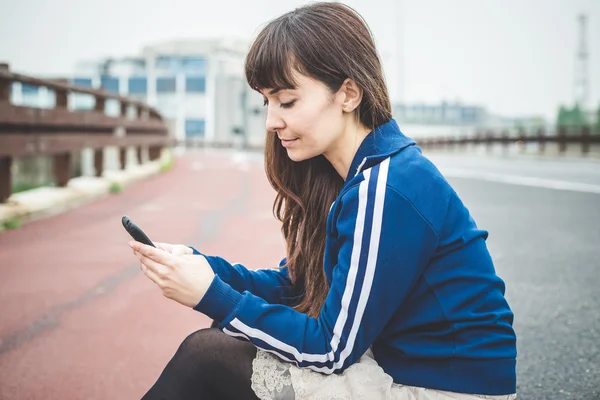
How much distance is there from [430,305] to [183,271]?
1.94 ft

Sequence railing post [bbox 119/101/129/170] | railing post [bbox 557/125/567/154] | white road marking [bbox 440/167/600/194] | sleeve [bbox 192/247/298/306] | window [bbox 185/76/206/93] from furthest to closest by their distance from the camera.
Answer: window [bbox 185/76/206/93] < railing post [bbox 557/125/567/154] < railing post [bbox 119/101/129/170] < white road marking [bbox 440/167/600/194] < sleeve [bbox 192/247/298/306]

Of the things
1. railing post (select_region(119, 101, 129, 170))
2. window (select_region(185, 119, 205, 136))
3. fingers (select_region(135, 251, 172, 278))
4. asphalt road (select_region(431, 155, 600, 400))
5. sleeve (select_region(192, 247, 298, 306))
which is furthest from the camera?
window (select_region(185, 119, 205, 136))

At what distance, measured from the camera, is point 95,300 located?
11.2 feet

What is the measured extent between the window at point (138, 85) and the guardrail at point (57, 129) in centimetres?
7512

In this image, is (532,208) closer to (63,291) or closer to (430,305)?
(63,291)

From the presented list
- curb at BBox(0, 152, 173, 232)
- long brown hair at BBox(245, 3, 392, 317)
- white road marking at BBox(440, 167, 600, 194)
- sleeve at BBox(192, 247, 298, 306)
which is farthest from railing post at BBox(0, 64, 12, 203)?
white road marking at BBox(440, 167, 600, 194)

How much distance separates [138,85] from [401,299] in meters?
85.6

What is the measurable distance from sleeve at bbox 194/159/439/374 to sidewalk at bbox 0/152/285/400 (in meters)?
1.01

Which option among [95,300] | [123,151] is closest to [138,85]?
[123,151]

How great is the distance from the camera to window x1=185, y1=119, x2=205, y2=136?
82.3 metres

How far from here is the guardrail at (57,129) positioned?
532 cm

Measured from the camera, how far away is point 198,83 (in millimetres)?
81375

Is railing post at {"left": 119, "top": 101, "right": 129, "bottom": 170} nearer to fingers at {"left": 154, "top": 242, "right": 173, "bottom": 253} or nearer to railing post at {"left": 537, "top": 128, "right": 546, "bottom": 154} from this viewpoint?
fingers at {"left": 154, "top": 242, "right": 173, "bottom": 253}

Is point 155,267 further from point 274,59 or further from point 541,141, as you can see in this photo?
point 541,141
